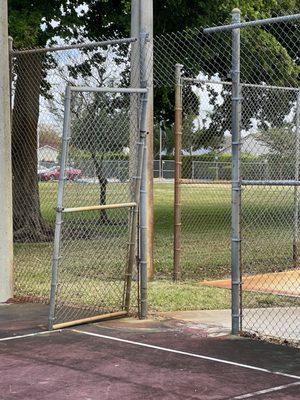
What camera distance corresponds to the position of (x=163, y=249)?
1551cm

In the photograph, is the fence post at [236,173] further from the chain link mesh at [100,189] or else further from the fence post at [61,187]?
the fence post at [61,187]

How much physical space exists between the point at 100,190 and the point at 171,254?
6.25 m

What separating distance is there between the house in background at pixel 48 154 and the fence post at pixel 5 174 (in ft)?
4.47

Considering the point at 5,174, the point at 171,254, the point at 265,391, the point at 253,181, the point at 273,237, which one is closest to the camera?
the point at 265,391

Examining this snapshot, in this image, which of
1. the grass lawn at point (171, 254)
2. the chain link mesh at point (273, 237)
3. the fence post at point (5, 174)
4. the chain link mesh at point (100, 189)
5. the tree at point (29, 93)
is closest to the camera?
the chain link mesh at point (100, 189)

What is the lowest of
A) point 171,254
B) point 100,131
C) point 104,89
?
point 171,254

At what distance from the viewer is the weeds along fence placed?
933cm

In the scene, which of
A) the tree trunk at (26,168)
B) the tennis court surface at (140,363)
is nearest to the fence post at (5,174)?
the tennis court surface at (140,363)

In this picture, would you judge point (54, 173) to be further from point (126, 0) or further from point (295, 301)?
point (126, 0)

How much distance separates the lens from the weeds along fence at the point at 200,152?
9.33 m

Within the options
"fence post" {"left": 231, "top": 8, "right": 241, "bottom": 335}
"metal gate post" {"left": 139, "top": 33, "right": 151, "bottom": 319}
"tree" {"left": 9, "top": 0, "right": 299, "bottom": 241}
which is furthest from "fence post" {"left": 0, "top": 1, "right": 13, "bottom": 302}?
"tree" {"left": 9, "top": 0, "right": 299, "bottom": 241}

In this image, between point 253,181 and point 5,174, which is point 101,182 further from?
point 253,181

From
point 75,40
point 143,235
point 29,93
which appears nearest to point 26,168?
point 29,93

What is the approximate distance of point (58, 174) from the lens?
9.80 meters
